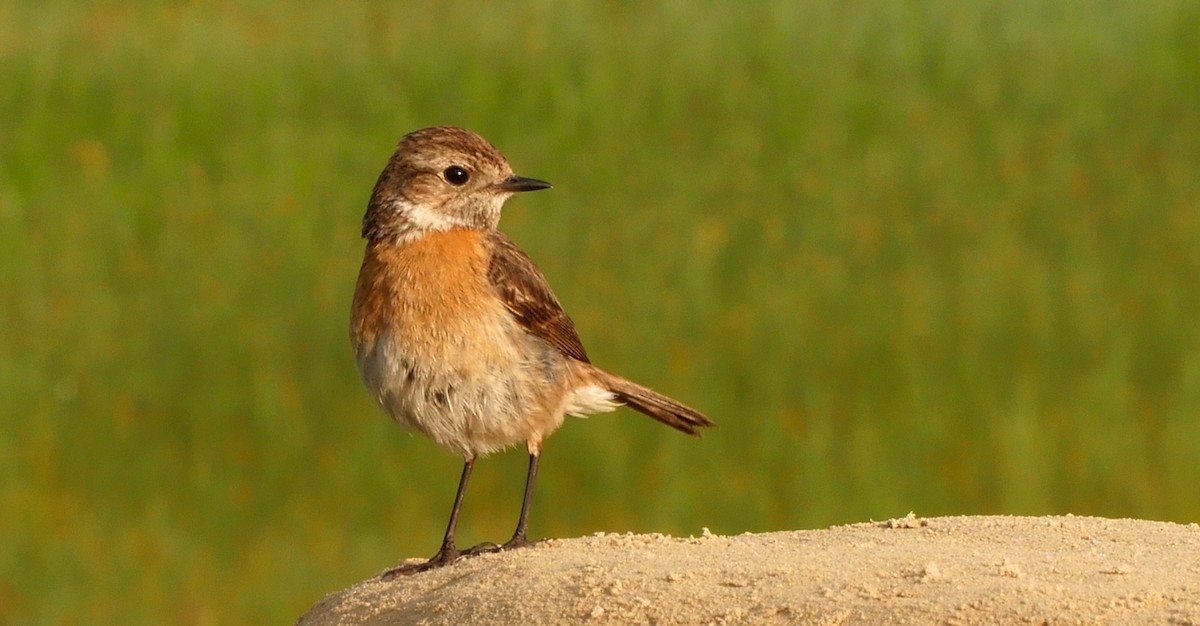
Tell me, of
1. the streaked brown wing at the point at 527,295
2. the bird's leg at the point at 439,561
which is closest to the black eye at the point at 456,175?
the streaked brown wing at the point at 527,295

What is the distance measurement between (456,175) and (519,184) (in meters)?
0.30

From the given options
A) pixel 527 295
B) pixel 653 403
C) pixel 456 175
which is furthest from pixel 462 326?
pixel 653 403

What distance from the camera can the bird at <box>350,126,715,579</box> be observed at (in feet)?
26.3

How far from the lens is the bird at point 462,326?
802 cm

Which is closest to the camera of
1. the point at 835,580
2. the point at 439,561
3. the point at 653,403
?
the point at 835,580

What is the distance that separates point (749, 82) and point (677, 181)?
224cm

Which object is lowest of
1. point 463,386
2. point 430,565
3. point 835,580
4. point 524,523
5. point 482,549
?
point 835,580

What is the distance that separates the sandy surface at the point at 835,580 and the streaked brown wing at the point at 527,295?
1.03m

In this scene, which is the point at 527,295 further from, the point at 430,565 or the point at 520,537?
the point at 430,565

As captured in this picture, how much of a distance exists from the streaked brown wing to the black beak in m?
0.22

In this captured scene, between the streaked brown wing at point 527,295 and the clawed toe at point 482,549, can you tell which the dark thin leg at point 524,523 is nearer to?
the clawed toe at point 482,549

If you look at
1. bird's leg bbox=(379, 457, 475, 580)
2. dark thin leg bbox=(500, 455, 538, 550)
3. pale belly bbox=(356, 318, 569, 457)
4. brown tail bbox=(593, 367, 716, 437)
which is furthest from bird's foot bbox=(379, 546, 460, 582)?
brown tail bbox=(593, 367, 716, 437)

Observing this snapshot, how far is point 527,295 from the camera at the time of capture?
849cm

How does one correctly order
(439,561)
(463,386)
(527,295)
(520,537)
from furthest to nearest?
1. (527,295)
2. (520,537)
3. (439,561)
4. (463,386)
